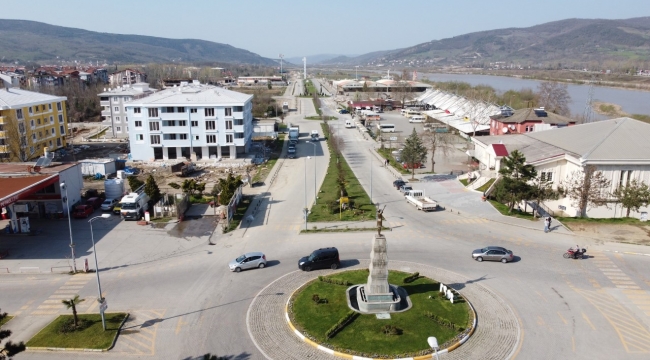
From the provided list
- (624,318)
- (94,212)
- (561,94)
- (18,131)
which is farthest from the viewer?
(561,94)

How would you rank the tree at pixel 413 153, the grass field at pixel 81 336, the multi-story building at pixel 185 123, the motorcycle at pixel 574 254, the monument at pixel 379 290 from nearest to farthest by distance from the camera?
the grass field at pixel 81 336 → the monument at pixel 379 290 → the motorcycle at pixel 574 254 → the tree at pixel 413 153 → the multi-story building at pixel 185 123

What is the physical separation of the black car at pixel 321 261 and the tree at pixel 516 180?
1578 centimetres

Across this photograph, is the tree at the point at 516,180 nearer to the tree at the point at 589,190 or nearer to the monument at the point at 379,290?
the tree at the point at 589,190

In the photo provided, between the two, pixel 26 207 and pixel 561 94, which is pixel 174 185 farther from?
pixel 561 94

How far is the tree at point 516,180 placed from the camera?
112 ft

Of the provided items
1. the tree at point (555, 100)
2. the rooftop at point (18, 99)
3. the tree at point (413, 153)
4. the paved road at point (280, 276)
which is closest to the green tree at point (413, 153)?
the tree at point (413, 153)

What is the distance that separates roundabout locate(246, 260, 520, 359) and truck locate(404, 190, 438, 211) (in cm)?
1066

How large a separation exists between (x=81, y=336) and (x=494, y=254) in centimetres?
2146

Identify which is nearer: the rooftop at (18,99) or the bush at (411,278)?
the bush at (411,278)

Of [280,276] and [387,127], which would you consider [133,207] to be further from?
[387,127]

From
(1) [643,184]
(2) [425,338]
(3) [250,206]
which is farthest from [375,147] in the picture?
(2) [425,338]

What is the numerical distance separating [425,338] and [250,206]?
22633 millimetres

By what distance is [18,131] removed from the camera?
53.7m

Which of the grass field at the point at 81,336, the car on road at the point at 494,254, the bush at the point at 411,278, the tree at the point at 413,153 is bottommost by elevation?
the grass field at the point at 81,336
